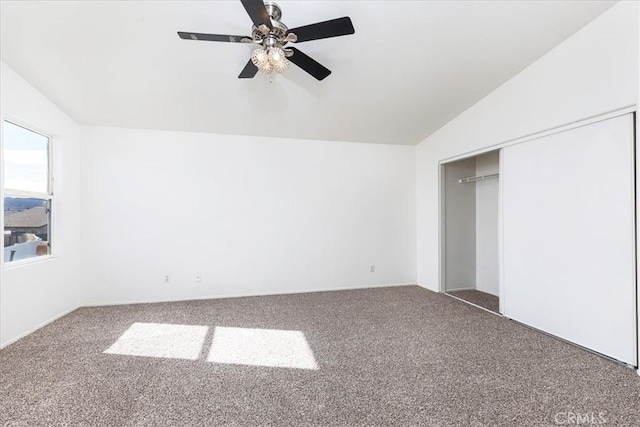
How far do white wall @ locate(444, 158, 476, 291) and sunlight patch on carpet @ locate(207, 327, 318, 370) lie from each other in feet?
9.47

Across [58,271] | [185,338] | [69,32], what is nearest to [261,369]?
[185,338]

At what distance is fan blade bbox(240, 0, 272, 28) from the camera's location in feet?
5.94

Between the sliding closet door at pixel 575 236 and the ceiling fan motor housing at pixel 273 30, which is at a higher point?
the ceiling fan motor housing at pixel 273 30

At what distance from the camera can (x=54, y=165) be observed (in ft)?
12.1

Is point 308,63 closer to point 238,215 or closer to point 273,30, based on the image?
point 273,30

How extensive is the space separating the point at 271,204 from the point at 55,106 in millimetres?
2823

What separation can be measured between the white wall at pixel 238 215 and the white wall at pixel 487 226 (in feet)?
3.32

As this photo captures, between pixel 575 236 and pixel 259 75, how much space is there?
352 centimetres

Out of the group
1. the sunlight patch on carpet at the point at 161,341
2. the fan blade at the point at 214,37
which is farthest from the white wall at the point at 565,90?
the sunlight patch on carpet at the point at 161,341

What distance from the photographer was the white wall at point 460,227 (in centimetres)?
481

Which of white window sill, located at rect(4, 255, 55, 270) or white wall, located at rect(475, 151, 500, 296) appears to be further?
white wall, located at rect(475, 151, 500, 296)

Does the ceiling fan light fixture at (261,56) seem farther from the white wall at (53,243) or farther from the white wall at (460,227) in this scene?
the white wall at (460,227)

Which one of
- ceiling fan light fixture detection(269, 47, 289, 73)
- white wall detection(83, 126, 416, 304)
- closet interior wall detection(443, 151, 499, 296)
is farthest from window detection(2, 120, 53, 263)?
closet interior wall detection(443, 151, 499, 296)

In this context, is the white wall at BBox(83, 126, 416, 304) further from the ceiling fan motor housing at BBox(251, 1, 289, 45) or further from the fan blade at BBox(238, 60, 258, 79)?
the ceiling fan motor housing at BBox(251, 1, 289, 45)
